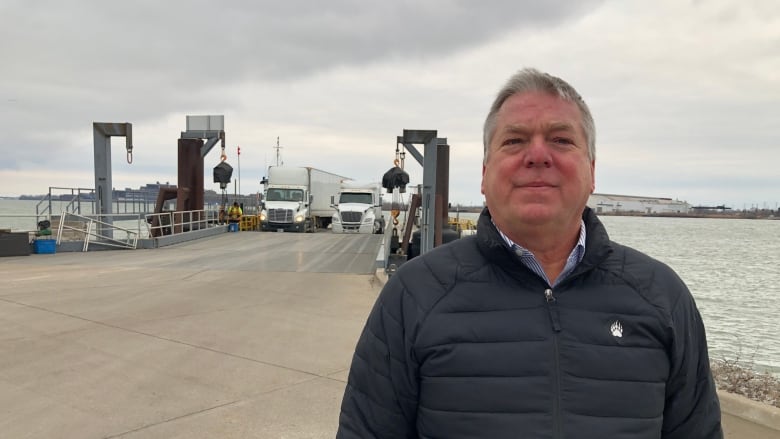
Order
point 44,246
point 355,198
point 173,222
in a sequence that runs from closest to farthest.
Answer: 1. point 44,246
2. point 173,222
3. point 355,198

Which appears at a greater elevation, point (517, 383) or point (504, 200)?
point (504, 200)

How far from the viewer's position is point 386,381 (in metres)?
1.61

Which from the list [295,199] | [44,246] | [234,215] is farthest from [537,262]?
[295,199]

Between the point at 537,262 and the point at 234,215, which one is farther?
the point at 234,215

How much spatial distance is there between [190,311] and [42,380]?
277cm

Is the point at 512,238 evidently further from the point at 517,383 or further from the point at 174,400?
the point at 174,400

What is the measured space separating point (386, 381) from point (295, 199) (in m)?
28.0

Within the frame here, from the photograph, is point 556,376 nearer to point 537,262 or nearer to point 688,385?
point 537,262

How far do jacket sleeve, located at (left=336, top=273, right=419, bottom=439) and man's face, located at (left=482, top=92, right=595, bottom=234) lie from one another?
1.49 ft

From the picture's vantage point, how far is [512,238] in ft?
5.59

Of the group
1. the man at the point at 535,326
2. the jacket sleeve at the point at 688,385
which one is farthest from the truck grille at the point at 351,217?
the jacket sleeve at the point at 688,385

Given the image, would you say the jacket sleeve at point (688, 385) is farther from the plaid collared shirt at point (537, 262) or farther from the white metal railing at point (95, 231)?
the white metal railing at point (95, 231)

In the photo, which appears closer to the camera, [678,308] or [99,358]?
[678,308]

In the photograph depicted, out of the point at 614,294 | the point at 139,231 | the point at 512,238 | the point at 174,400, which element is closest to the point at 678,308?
the point at 614,294
